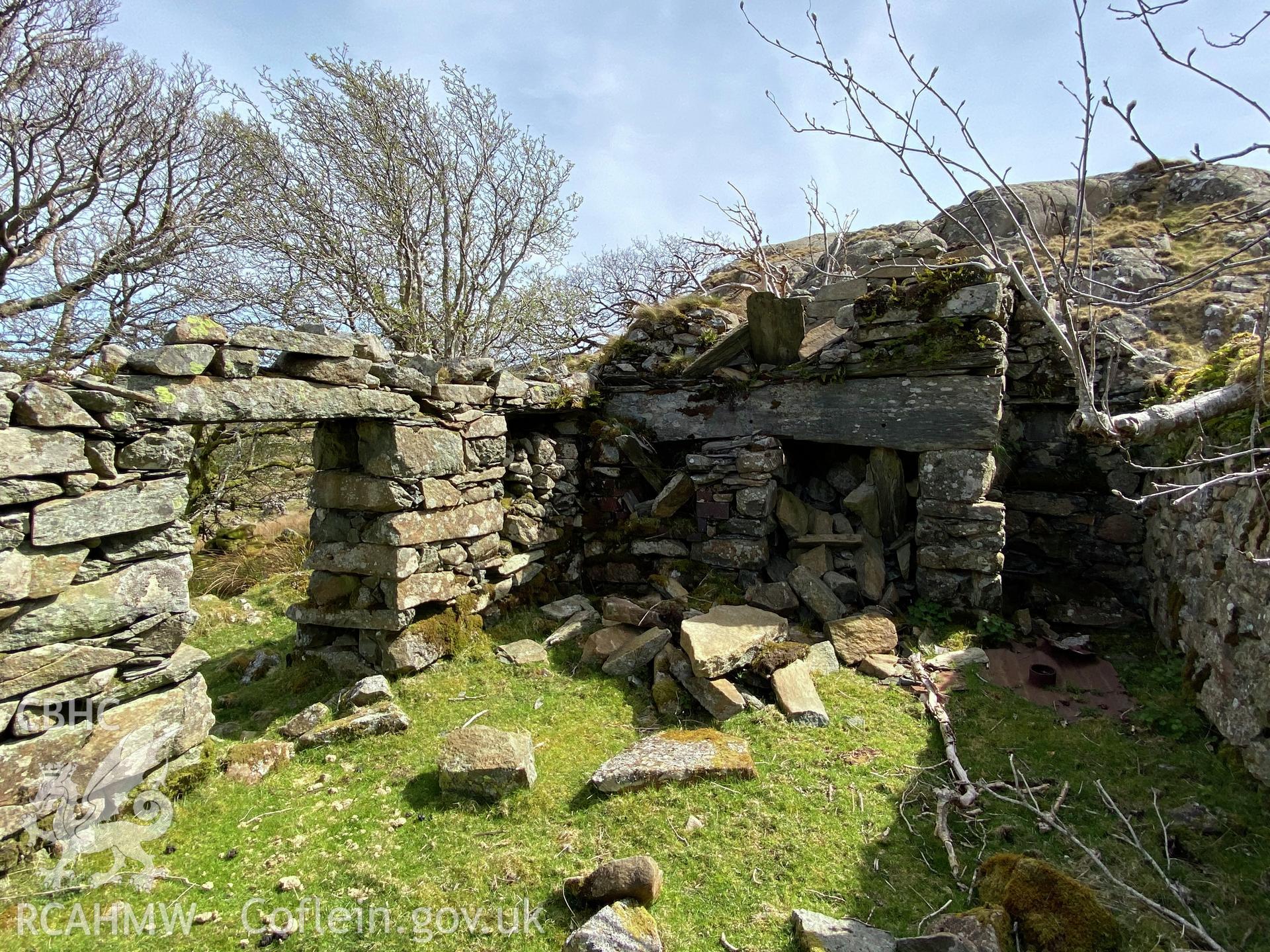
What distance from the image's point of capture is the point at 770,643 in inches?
185

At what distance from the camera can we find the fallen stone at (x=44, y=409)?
2783 millimetres

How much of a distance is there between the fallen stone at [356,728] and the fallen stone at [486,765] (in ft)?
2.11

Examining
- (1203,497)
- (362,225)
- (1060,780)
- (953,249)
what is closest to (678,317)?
(953,249)

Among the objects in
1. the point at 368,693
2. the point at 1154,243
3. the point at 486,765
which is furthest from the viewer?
the point at 1154,243

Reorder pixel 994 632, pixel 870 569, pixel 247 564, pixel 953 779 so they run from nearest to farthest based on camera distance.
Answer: pixel 953 779
pixel 994 632
pixel 870 569
pixel 247 564

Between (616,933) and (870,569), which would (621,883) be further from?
(870,569)

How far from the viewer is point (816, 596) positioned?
5.62 meters

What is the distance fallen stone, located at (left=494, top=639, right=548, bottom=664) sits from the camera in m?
5.03

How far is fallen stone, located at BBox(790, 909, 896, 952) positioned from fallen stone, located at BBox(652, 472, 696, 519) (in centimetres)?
417

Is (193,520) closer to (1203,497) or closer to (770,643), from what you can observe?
(770,643)

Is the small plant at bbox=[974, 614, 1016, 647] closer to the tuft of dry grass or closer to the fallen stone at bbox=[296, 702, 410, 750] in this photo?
the fallen stone at bbox=[296, 702, 410, 750]

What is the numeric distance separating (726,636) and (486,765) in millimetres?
1985

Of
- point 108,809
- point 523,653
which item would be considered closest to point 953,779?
point 523,653

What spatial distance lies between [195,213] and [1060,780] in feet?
40.3
